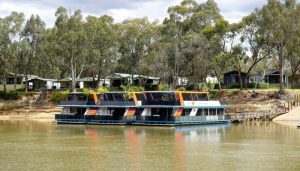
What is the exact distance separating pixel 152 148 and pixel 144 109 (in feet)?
76.8

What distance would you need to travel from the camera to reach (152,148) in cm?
4659

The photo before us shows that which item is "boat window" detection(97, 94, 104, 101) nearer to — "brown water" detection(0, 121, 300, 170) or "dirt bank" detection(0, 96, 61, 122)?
"brown water" detection(0, 121, 300, 170)

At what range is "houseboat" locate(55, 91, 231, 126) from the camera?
222ft

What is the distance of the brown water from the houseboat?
289 centimetres

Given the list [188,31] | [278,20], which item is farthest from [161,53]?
[278,20]

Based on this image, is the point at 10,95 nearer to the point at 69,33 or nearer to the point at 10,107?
the point at 10,107

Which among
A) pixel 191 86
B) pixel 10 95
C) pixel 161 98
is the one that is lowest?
pixel 161 98

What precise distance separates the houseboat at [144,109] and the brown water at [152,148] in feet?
9.48

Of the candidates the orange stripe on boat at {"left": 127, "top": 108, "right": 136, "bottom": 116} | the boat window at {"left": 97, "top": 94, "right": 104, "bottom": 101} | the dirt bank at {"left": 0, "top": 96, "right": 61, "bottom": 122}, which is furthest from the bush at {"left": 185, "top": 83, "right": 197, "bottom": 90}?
the orange stripe on boat at {"left": 127, "top": 108, "right": 136, "bottom": 116}

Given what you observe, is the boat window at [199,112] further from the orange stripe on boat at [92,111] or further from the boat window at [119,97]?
the orange stripe on boat at [92,111]

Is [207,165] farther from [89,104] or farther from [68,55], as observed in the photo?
[68,55]

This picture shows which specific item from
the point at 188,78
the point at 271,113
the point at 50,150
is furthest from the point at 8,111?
the point at 50,150

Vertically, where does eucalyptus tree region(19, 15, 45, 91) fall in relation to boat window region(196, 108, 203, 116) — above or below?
above

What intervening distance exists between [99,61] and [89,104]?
29218 mm
